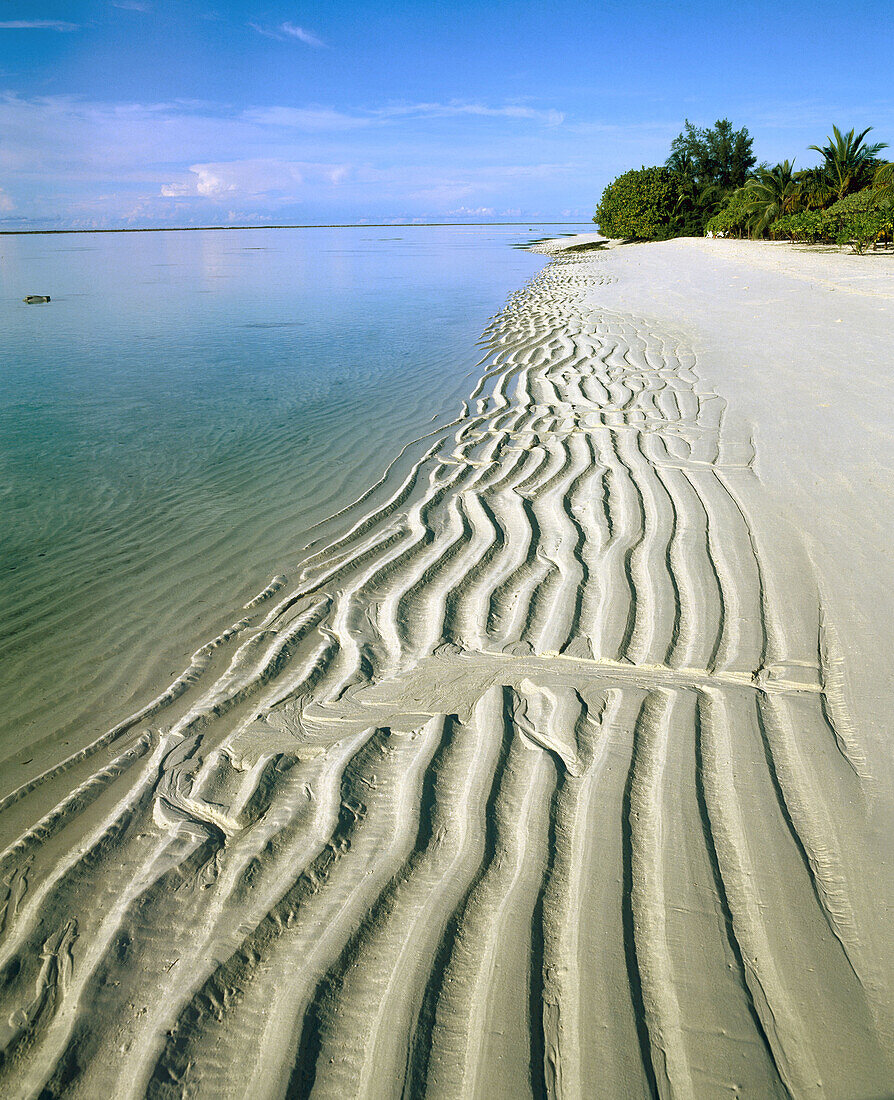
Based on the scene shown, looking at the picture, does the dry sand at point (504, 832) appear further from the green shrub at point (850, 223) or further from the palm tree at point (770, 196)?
the palm tree at point (770, 196)

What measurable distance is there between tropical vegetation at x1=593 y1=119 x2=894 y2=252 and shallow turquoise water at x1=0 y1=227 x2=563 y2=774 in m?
15.1

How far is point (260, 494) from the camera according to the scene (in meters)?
5.48

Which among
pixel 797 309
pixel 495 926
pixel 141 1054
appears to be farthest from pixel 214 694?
pixel 797 309

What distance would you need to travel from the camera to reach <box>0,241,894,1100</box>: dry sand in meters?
1.51

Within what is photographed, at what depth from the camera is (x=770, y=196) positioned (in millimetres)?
31516

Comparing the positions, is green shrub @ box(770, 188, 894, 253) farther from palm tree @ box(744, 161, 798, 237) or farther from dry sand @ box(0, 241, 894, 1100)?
dry sand @ box(0, 241, 894, 1100)

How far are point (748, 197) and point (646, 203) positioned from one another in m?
8.31

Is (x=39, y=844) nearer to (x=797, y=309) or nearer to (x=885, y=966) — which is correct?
(x=885, y=966)

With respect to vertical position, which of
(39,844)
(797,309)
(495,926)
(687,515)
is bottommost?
(39,844)

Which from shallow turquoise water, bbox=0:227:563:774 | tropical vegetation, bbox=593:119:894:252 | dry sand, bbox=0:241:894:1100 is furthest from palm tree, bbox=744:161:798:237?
dry sand, bbox=0:241:894:1100

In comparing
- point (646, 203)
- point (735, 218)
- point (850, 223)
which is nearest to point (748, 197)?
point (735, 218)

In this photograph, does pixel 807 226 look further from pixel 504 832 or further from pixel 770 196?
pixel 504 832

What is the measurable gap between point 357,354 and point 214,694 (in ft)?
31.4

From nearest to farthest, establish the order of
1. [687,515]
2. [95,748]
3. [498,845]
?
[498,845]
[95,748]
[687,515]
